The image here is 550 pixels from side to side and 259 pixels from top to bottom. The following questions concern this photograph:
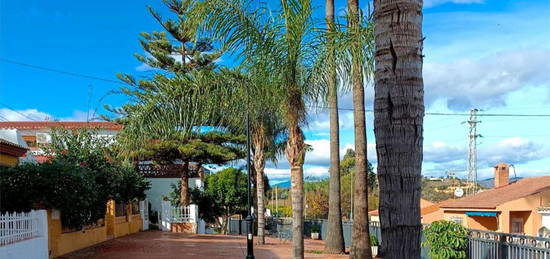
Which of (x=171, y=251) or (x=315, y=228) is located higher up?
(x=171, y=251)

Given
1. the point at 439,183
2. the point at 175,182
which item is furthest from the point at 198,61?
the point at 439,183

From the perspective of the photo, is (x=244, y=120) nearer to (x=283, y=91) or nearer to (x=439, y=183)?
(x=283, y=91)

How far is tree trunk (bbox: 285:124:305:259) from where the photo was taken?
11.3m

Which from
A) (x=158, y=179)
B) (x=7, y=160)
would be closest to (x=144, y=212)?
(x=158, y=179)

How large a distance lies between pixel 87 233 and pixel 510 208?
19826 mm

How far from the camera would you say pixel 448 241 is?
1569 cm

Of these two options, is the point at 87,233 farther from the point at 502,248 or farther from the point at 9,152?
the point at 502,248

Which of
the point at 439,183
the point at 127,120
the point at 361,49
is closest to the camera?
the point at 361,49

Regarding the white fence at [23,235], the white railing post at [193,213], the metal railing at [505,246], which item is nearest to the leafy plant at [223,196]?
the white railing post at [193,213]

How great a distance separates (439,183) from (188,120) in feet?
338

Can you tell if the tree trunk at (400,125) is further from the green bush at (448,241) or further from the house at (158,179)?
the house at (158,179)

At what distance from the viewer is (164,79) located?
1018 centimetres

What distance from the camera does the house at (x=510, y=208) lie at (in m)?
28.9

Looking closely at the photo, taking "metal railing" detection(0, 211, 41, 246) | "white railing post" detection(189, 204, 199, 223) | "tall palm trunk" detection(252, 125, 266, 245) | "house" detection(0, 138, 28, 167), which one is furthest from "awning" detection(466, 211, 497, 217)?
"metal railing" detection(0, 211, 41, 246)
